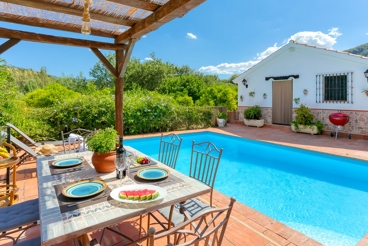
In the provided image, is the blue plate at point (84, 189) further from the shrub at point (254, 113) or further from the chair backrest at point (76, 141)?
the shrub at point (254, 113)

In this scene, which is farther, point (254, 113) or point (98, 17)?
point (254, 113)

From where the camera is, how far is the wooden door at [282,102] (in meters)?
10.5

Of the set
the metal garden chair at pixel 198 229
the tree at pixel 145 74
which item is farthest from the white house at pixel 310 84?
the tree at pixel 145 74

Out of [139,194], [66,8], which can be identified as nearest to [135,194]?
[139,194]

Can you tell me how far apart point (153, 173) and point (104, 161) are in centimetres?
49

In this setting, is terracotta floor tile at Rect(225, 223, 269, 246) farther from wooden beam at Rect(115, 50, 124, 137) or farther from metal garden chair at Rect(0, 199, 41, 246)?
wooden beam at Rect(115, 50, 124, 137)

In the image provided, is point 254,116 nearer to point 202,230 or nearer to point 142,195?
point 142,195

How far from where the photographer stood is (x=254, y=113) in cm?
1127

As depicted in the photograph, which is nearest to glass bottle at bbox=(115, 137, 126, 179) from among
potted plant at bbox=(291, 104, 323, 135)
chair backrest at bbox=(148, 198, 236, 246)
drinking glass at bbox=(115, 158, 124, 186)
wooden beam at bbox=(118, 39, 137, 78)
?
drinking glass at bbox=(115, 158, 124, 186)

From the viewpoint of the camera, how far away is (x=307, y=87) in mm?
9609

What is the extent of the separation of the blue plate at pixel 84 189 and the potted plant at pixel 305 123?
363 inches

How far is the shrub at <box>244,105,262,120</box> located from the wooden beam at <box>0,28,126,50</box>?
8254 millimetres

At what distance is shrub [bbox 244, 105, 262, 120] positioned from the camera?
1130cm

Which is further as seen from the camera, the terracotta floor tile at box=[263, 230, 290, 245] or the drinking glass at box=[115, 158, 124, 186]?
the terracotta floor tile at box=[263, 230, 290, 245]
